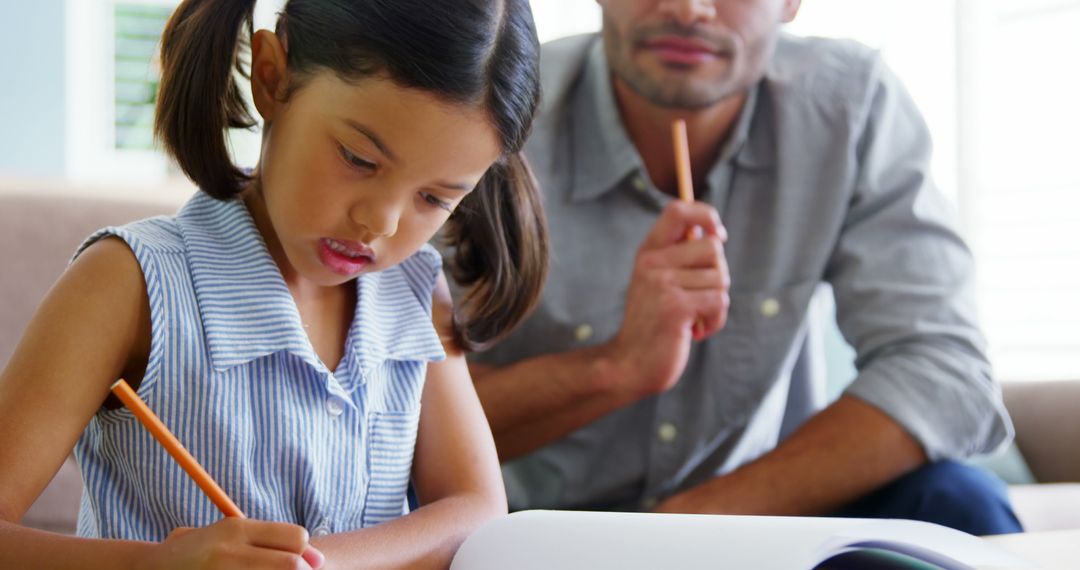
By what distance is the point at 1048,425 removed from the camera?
5.47 feet

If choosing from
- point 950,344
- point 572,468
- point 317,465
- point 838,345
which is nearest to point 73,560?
point 317,465

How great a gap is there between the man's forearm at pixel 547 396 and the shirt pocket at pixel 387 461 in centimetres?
41

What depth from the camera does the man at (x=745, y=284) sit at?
4.09ft

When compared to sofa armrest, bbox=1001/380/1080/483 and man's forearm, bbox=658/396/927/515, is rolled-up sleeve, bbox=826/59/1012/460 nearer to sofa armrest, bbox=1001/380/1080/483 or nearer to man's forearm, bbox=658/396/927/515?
man's forearm, bbox=658/396/927/515

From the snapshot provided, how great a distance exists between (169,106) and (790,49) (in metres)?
0.90

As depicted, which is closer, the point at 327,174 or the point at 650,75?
the point at 327,174

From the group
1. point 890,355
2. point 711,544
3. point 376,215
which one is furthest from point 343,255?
point 890,355

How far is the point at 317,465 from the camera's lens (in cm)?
79

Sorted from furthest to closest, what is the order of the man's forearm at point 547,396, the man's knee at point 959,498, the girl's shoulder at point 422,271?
the man's forearm at point 547,396 → the man's knee at point 959,498 → the girl's shoulder at point 422,271

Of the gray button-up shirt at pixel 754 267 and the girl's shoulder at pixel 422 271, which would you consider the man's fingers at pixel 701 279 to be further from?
the girl's shoulder at pixel 422 271

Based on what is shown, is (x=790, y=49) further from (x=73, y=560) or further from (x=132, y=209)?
(x=73, y=560)

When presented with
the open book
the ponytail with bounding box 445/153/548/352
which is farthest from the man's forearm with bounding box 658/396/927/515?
the open book

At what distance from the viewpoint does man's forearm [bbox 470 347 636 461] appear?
123cm

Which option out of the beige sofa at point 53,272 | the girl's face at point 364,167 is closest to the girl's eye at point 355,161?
the girl's face at point 364,167
